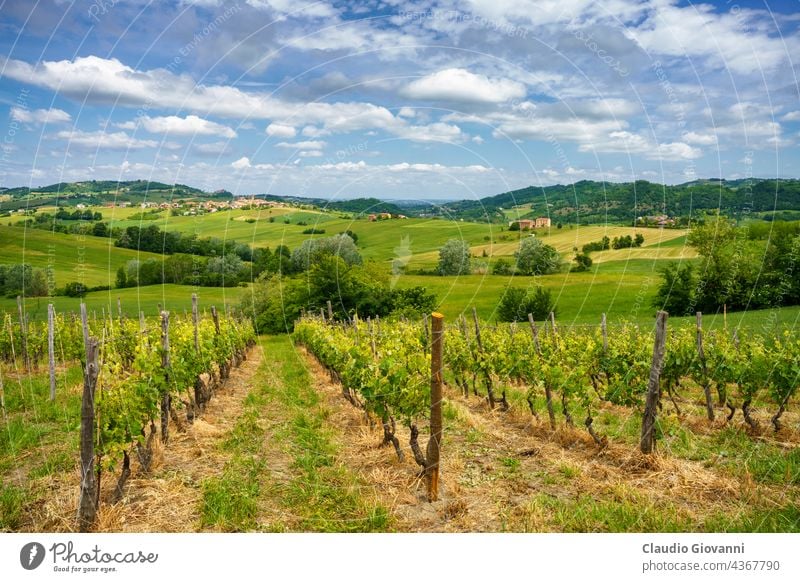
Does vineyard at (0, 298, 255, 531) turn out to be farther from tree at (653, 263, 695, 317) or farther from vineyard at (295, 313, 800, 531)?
tree at (653, 263, 695, 317)

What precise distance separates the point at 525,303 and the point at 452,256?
2056 centimetres

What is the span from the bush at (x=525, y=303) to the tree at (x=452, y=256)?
17.3 m

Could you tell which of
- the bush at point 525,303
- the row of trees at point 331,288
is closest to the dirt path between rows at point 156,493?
the row of trees at point 331,288

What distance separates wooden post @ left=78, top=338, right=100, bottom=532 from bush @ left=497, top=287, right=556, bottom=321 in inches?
1142

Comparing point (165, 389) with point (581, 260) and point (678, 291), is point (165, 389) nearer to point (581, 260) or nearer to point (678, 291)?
point (581, 260)

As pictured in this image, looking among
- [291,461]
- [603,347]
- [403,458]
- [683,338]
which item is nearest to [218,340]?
[291,461]

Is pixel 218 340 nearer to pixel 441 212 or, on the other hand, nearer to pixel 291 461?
pixel 291 461

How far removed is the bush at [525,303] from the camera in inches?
1394

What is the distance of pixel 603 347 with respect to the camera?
41.8 ft

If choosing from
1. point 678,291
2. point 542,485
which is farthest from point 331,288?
point 542,485

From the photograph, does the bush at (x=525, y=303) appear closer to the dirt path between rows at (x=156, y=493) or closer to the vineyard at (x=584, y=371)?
the vineyard at (x=584, y=371)

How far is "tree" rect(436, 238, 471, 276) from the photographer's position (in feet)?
51.2

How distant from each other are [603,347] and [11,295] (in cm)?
4464

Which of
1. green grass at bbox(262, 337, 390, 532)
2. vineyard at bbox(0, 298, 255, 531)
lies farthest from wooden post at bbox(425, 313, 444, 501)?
vineyard at bbox(0, 298, 255, 531)
